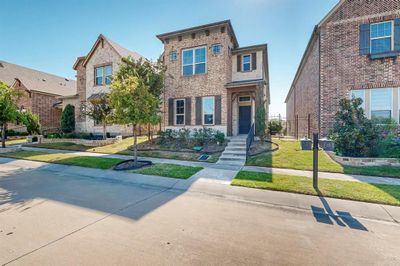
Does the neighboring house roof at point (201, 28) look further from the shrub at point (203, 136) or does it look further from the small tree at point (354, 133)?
the small tree at point (354, 133)

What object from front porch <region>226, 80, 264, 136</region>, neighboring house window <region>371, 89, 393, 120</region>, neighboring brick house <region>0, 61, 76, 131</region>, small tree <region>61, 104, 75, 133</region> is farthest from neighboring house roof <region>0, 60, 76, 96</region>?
neighboring house window <region>371, 89, 393, 120</region>

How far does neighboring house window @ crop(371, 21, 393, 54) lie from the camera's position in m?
11.0

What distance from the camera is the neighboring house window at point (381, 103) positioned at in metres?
11.1

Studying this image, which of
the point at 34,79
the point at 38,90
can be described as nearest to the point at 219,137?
the point at 38,90

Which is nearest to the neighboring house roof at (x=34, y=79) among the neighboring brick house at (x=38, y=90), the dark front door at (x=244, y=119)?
the neighboring brick house at (x=38, y=90)

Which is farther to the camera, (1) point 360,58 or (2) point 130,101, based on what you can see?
(1) point 360,58

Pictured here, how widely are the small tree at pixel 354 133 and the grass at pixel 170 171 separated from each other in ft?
21.9

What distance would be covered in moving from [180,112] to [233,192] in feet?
33.6

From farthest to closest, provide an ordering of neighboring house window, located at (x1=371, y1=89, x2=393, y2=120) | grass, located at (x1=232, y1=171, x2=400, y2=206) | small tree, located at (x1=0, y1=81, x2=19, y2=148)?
small tree, located at (x1=0, y1=81, x2=19, y2=148)
neighboring house window, located at (x1=371, y1=89, x2=393, y2=120)
grass, located at (x1=232, y1=171, x2=400, y2=206)

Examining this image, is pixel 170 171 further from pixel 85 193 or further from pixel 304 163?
pixel 304 163

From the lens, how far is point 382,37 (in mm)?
11141

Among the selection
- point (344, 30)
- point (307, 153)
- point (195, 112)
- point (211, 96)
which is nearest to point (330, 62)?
point (344, 30)

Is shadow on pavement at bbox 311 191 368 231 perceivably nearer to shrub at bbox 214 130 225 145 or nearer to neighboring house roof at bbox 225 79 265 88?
shrub at bbox 214 130 225 145

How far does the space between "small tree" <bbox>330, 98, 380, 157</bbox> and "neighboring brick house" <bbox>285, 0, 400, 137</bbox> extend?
2811 mm
